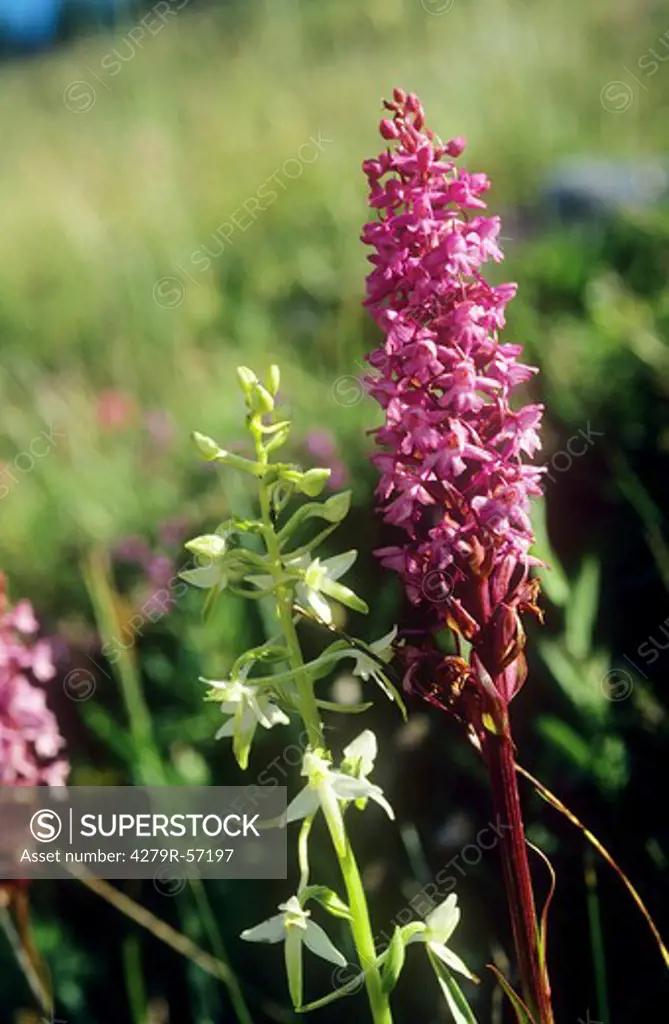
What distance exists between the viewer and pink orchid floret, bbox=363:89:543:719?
1080 millimetres

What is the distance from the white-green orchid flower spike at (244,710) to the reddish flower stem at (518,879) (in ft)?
0.71

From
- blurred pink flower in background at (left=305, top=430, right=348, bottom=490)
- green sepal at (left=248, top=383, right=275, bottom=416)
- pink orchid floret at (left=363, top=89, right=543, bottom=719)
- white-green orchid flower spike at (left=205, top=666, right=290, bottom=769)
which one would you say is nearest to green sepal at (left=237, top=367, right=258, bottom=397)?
green sepal at (left=248, top=383, right=275, bottom=416)

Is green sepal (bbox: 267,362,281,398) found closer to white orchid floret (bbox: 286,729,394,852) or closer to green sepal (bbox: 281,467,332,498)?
green sepal (bbox: 281,467,332,498)

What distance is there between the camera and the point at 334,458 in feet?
9.73

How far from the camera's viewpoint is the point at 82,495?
372 centimetres

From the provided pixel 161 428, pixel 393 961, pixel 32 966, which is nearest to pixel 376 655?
pixel 393 961

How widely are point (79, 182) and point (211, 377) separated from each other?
501 cm

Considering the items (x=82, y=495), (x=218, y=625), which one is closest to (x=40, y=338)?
(x=82, y=495)

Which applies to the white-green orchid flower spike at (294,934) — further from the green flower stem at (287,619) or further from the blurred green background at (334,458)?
the blurred green background at (334,458)

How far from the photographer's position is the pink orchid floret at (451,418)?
3.54 ft

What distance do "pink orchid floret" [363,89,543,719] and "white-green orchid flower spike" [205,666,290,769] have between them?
0.15m

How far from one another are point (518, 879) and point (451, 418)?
46 cm

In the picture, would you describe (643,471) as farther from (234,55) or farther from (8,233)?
(234,55)

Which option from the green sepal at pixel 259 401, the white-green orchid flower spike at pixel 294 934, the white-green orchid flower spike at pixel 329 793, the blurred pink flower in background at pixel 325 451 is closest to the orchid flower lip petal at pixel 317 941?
the white-green orchid flower spike at pixel 294 934
